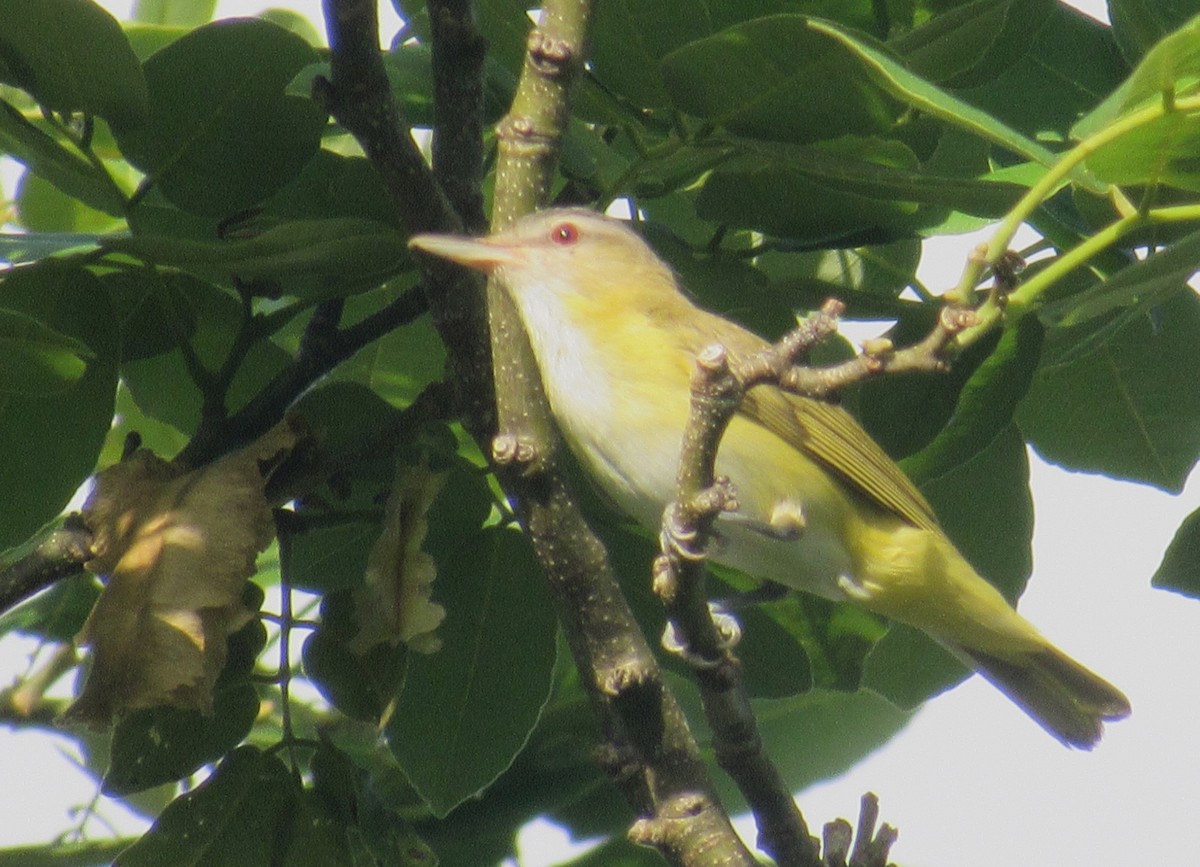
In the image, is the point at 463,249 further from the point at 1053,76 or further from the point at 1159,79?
the point at 1053,76

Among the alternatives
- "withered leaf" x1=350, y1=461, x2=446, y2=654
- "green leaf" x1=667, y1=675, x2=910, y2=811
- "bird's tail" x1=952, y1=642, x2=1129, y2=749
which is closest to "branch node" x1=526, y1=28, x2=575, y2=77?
"withered leaf" x1=350, y1=461, x2=446, y2=654

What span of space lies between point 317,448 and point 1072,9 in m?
1.31

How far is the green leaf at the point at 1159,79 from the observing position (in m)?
Result: 1.38

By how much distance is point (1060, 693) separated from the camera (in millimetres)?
3064

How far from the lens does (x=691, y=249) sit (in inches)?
81.7

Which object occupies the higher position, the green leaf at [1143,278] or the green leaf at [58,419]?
the green leaf at [1143,278]

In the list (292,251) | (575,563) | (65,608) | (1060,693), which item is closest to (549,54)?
(292,251)

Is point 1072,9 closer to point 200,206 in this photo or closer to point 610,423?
A: point 610,423

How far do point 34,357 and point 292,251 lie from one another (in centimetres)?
32

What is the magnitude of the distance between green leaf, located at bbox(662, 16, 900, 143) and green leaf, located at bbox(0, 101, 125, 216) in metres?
0.73

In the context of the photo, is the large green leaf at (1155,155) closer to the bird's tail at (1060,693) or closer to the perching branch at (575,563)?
the perching branch at (575,563)

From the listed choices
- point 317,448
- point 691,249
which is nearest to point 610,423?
point 691,249

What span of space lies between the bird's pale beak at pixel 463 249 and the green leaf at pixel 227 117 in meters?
0.25

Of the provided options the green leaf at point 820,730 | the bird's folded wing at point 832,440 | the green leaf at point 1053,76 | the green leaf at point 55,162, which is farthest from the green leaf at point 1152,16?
the green leaf at point 55,162
